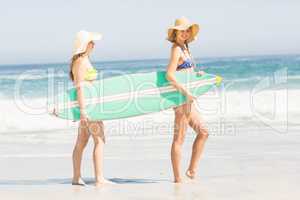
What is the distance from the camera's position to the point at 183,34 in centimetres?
495

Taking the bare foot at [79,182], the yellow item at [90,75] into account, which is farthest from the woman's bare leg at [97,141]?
the yellow item at [90,75]

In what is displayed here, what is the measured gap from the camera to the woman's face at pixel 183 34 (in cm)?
493

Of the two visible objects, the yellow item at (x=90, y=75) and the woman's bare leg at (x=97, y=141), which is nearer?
the yellow item at (x=90, y=75)

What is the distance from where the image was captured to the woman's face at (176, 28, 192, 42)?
4.93 meters

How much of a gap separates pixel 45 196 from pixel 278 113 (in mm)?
7418

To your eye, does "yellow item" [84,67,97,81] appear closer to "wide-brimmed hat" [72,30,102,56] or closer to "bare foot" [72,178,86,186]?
"wide-brimmed hat" [72,30,102,56]

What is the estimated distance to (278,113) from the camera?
11273 millimetres

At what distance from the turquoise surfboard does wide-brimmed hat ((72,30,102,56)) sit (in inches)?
12.1

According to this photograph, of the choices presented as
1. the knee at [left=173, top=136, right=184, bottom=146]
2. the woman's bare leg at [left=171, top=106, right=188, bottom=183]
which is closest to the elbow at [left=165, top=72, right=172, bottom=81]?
the woman's bare leg at [left=171, top=106, right=188, bottom=183]

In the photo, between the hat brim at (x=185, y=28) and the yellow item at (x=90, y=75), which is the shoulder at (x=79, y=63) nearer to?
the yellow item at (x=90, y=75)

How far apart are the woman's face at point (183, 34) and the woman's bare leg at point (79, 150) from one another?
1.11 m

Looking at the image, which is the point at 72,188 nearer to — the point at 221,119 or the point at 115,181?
the point at 115,181

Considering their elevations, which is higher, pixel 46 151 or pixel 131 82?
pixel 131 82

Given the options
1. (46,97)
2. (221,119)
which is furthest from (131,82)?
(46,97)
